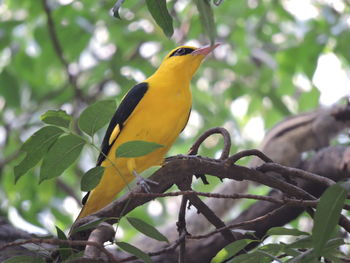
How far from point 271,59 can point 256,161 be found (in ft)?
7.17

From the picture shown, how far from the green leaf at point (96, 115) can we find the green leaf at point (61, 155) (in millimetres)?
59

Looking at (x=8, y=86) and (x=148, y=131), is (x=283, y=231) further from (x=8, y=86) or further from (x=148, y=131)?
(x=8, y=86)

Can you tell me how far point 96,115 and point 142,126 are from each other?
5.22ft

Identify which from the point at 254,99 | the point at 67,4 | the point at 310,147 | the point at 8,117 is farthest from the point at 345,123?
the point at 8,117

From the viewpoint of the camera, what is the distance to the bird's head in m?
4.44

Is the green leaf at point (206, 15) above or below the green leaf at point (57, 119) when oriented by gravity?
above

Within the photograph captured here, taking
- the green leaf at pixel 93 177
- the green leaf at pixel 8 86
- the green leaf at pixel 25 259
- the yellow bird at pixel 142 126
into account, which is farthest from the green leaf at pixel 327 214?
the green leaf at pixel 8 86

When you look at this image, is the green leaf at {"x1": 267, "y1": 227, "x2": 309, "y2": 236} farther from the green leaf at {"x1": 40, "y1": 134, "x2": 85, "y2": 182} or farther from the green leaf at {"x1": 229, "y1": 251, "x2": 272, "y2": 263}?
the green leaf at {"x1": 40, "y1": 134, "x2": 85, "y2": 182}

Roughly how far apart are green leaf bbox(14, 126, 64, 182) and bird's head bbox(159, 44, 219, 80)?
7.36 ft

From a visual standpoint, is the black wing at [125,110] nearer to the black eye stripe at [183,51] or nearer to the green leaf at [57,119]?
the black eye stripe at [183,51]

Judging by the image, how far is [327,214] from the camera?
5.74ft

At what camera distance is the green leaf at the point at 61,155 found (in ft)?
7.15

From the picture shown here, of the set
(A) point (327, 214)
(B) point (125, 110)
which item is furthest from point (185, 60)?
(A) point (327, 214)

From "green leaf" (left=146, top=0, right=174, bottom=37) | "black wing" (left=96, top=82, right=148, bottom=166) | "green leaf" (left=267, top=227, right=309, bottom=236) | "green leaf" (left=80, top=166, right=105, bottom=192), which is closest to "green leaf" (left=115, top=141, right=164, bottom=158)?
"green leaf" (left=80, top=166, right=105, bottom=192)
